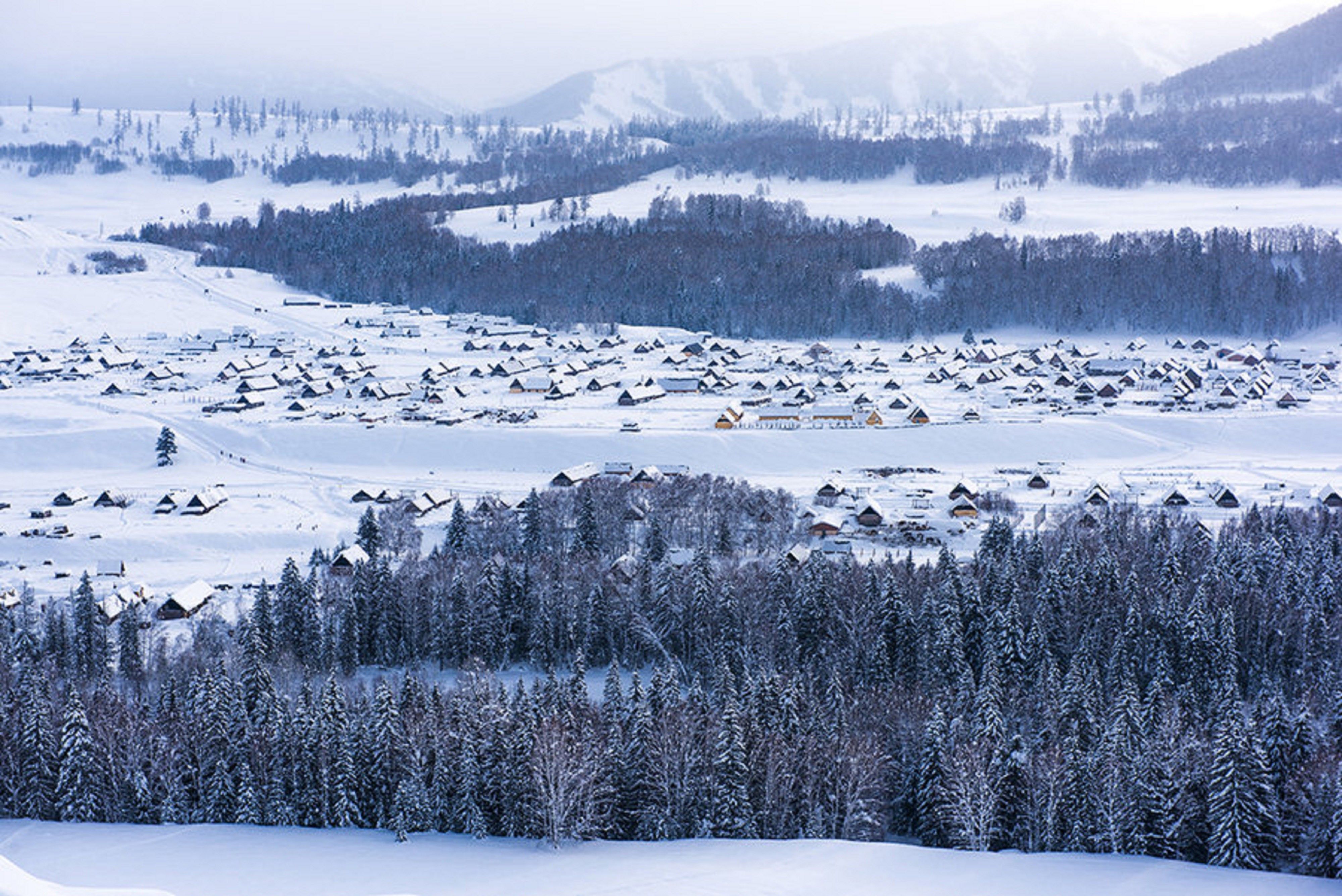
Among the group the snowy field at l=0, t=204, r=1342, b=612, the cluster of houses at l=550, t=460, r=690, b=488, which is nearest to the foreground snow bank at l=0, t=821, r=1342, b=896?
the snowy field at l=0, t=204, r=1342, b=612

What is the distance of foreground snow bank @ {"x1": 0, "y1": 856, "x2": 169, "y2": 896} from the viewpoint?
384 inches

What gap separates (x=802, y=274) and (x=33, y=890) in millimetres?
87868

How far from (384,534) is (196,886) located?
20018 mm

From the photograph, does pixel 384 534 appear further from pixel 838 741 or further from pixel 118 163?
pixel 118 163

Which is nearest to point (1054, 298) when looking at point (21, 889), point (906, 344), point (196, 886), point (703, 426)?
point (906, 344)

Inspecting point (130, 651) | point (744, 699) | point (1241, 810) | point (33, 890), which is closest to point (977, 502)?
point (744, 699)

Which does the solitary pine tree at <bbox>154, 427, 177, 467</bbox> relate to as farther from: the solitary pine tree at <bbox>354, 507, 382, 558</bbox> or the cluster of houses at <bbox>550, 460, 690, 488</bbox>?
the cluster of houses at <bbox>550, 460, 690, 488</bbox>

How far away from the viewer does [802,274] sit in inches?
3723

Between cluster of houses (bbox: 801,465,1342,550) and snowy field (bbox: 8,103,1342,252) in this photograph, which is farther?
snowy field (bbox: 8,103,1342,252)

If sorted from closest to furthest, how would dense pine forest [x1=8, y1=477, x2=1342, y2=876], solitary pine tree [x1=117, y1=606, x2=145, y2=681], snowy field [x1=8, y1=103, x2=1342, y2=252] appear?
dense pine forest [x1=8, y1=477, x2=1342, y2=876] → solitary pine tree [x1=117, y1=606, x2=145, y2=681] → snowy field [x1=8, y1=103, x2=1342, y2=252]

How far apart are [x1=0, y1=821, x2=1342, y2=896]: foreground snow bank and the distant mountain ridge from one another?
17059 cm

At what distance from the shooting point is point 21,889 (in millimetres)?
9836

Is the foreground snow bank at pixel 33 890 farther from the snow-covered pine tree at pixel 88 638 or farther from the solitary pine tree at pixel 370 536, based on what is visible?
the solitary pine tree at pixel 370 536

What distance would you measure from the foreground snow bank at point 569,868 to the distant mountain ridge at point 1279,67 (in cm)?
17059
